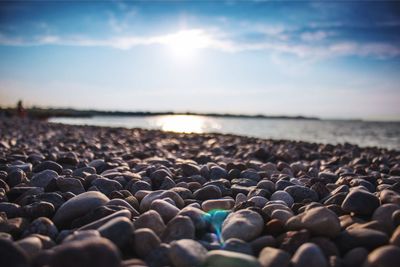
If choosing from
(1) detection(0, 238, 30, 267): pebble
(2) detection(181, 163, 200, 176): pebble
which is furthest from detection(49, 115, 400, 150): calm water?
(1) detection(0, 238, 30, 267): pebble

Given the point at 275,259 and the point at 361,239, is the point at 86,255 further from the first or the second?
the point at 361,239

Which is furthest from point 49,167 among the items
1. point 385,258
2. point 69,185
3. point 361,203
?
point 385,258

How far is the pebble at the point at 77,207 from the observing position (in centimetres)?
232

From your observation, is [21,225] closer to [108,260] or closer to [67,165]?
[108,260]

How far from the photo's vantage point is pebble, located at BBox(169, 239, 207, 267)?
1658mm

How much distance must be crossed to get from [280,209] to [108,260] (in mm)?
1312

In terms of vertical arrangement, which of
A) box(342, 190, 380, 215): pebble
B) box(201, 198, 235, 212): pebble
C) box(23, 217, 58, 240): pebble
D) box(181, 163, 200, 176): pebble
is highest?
box(342, 190, 380, 215): pebble

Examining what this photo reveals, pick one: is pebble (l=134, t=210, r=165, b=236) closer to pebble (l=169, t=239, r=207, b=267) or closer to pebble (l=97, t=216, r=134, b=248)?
pebble (l=97, t=216, r=134, b=248)

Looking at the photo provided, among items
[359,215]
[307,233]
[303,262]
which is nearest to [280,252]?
[303,262]

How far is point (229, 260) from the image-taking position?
1.58 m

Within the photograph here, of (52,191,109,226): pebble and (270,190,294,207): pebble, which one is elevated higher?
(270,190,294,207): pebble

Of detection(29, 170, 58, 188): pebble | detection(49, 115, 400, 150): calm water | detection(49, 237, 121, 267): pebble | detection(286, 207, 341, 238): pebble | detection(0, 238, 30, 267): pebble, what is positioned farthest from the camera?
detection(49, 115, 400, 150): calm water

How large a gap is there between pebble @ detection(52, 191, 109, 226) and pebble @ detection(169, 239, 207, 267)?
884 mm

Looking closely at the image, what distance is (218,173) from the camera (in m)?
4.09
